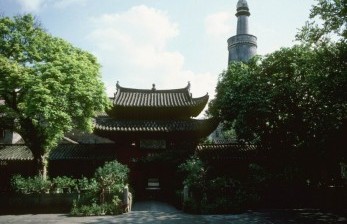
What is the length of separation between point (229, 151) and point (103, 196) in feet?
32.5

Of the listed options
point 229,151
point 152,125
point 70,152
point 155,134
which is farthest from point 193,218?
point 70,152

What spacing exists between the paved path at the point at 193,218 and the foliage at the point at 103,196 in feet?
2.34

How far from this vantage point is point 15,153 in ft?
78.0

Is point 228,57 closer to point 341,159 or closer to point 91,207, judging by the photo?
point 341,159

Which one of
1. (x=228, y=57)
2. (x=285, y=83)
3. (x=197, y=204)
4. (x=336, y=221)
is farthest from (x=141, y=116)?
(x=228, y=57)

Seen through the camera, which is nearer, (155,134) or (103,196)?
(103,196)

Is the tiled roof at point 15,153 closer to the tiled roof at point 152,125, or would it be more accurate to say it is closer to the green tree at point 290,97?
the tiled roof at point 152,125

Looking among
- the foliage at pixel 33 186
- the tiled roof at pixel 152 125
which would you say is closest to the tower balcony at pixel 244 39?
the tiled roof at pixel 152 125

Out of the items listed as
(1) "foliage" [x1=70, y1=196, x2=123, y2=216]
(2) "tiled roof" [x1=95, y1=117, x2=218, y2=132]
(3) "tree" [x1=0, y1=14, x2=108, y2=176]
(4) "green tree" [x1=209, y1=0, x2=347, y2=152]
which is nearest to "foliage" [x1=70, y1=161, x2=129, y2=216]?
(1) "foliage" [x1=70, y1=196, x2=123, y2=216]

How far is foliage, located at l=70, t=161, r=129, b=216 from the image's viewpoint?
51.4 ft

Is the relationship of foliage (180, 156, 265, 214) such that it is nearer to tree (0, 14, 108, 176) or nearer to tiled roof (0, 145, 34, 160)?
tree (0, 14, 108, 176)

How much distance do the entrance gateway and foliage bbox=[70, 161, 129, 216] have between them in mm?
4332

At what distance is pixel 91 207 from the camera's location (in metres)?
15.7

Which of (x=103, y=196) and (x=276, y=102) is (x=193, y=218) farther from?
(x=276, y=102)
